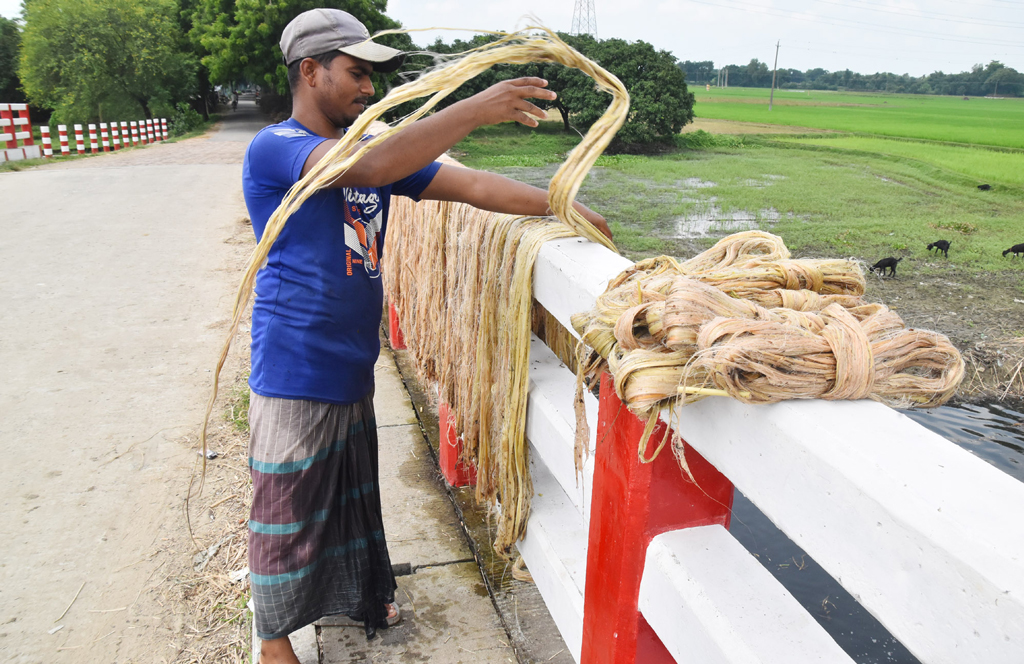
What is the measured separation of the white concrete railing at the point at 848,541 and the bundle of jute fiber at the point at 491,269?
1.04 ft

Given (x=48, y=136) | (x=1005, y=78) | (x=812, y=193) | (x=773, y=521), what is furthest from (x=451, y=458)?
(x=1005, y=78)

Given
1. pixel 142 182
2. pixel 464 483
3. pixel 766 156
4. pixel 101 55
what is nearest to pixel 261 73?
pixel 101 55

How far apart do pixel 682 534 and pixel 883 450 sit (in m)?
0.50

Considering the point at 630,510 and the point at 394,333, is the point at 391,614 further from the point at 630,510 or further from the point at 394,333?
the point at 394,333

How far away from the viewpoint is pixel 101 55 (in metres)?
25.7

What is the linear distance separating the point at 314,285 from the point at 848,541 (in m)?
1.32

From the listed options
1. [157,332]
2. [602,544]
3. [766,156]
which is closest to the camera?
[602,544]

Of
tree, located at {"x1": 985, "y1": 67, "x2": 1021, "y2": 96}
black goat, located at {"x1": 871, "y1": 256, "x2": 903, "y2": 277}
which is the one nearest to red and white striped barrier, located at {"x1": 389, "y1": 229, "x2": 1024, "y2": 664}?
black goat, located at {"x1": 871, "y1": 256, "x2": 903, "y2": 277}

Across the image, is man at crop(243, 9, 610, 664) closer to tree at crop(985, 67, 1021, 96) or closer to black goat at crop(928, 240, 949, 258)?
black goat at crop(928, 240, 949, 258)

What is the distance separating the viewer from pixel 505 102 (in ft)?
4.67

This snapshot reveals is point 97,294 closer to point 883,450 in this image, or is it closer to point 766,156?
point 883,450

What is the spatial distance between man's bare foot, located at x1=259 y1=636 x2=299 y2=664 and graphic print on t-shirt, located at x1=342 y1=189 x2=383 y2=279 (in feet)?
3.28

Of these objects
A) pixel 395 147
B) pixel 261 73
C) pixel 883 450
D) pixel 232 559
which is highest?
pixel 261 73

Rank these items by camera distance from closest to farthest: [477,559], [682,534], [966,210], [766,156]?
[682,534], [477,559], [966,210], [766,156]
